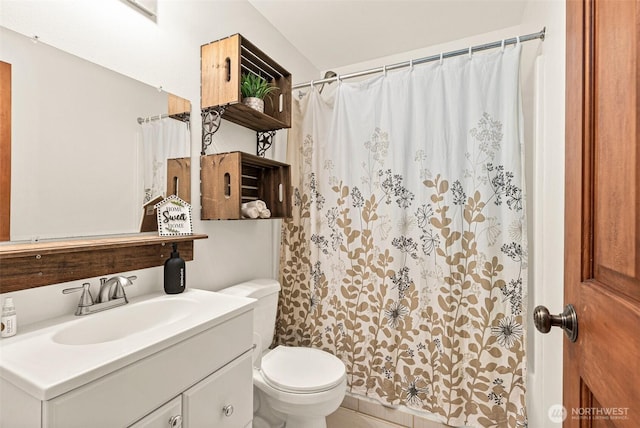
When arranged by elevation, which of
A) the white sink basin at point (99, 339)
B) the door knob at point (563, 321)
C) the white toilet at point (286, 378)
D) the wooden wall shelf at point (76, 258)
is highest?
the wooden wall shelf at point (76, 258)

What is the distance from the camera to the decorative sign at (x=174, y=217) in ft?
4.24

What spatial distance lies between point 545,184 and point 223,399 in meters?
1.58

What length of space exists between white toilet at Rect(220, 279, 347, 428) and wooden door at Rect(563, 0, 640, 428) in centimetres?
96

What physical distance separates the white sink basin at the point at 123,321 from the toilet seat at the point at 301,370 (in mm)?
579

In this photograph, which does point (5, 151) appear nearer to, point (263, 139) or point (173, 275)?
point (173, 275)

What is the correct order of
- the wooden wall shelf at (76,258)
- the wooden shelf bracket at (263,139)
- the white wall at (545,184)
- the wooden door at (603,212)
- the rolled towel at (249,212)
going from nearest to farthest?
1. the wooden door at (603,212)
2. the wooden wall shelf at (76,258)
3. the white wall at (545,184)
4. the rolled towel at (249,212)
5. the wooden shelf bracket at (263,139)

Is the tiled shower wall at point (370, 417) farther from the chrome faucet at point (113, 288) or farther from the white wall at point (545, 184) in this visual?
the chrome faucet at point (113, 288)

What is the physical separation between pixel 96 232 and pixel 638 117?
4.71ft

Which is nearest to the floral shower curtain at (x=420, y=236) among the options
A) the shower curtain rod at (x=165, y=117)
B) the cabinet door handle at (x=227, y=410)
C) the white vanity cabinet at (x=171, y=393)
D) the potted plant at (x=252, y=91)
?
the potted plant at (x=252, y=91)

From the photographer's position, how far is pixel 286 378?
1469mm

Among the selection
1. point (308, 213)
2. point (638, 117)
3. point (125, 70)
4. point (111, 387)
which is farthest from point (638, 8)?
point (308, 213)

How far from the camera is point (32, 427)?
24.1 inches

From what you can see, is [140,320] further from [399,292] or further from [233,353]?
[399,292]

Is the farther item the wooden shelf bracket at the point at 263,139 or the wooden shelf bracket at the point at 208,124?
the wooden shelf bracket at the point at 263,139
